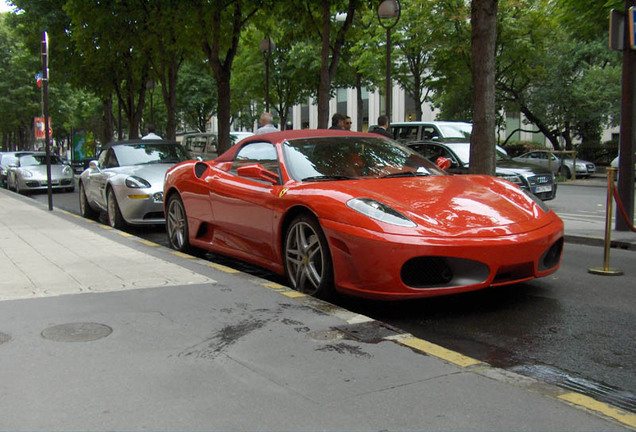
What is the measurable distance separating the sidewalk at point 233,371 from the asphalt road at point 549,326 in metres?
0.41

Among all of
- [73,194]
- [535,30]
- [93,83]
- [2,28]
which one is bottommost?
[73,194]

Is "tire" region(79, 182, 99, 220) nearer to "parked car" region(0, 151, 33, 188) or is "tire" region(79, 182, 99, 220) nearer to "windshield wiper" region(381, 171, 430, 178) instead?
"windshield wiper" region(381, 171, 430, 178)

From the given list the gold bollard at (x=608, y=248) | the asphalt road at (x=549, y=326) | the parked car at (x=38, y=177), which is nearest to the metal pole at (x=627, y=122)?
the gold bollard at (x=608, y=248)

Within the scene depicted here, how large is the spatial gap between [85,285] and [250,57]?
33.7m

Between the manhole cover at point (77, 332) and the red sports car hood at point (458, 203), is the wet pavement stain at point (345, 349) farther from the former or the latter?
the manhole cover at point (77, 332)

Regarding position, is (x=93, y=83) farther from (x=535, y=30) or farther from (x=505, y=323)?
(x=505, y=323)

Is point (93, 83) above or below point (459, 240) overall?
above

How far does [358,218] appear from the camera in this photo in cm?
476

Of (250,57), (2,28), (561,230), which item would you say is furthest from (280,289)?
(2,28)

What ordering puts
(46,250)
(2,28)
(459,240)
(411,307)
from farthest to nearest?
(2,28) < (46,250) < (411,307) < (459,240)

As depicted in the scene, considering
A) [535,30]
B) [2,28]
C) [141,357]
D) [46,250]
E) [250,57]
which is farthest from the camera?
[2,28]

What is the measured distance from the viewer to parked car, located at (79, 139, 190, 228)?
986cm

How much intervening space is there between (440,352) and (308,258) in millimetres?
1781

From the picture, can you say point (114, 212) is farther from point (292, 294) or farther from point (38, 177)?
point (38, 177)
